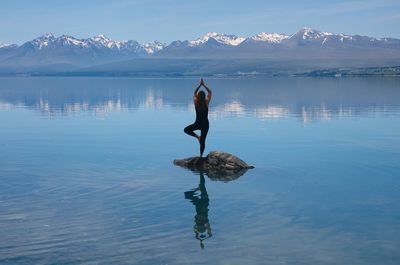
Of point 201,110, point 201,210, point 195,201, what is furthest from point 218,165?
point 201,210

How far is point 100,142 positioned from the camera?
33.2 m

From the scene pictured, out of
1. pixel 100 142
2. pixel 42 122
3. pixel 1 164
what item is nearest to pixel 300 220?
pixel 1 164

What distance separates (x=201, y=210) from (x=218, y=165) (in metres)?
7.10

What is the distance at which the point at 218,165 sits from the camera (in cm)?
2422

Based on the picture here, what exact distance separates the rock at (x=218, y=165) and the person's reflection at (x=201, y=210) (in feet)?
4.43

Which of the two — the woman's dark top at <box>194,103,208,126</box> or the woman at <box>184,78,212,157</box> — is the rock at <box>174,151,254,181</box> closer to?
the woman at <box>184,78,212,157</box>

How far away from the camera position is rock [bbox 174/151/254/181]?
2335 cm

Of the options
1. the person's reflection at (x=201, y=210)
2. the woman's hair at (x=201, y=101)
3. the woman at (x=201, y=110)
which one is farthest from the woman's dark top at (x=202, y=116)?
the person's reflection at (x=201, y=210)

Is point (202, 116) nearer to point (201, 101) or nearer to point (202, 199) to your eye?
point (201, 101)

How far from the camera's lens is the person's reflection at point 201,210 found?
14.8 m

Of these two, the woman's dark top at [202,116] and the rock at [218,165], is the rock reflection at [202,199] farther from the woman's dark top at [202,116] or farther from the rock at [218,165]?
the woman's dark top at [202,116]

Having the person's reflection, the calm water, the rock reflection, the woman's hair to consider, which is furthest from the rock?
the woman's hair

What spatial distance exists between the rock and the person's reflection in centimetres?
135

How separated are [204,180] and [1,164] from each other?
32.1 ft
